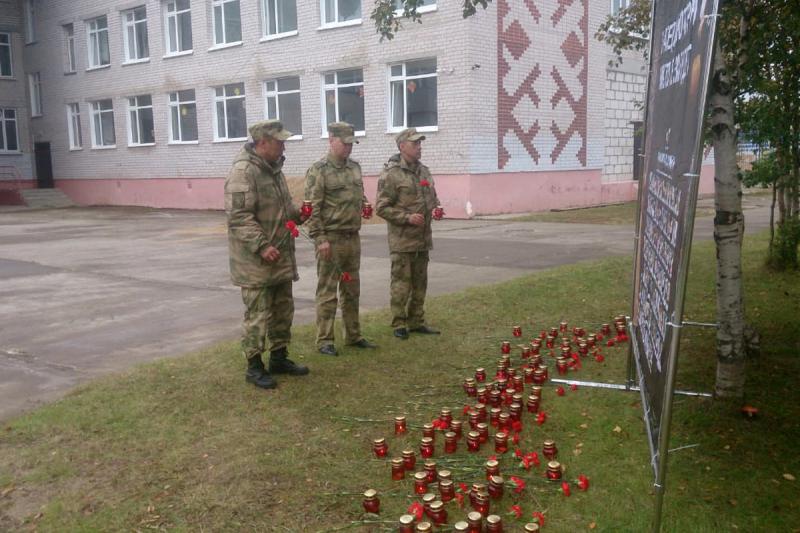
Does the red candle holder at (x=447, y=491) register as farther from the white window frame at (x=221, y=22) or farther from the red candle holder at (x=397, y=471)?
the white window frame at (x=221, y=22)

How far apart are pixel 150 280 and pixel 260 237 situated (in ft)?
21.9

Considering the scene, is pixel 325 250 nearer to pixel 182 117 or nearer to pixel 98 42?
pixel 182 117

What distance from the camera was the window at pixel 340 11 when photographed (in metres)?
22.8

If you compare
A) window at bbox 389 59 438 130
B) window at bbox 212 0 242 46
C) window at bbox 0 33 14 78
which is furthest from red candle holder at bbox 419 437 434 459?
window at bbox 0 33 14 78

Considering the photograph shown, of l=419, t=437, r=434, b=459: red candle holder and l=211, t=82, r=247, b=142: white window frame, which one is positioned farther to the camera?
l=211, t=82, r=247, b=142: white window frame

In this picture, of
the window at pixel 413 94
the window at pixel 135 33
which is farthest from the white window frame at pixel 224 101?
the window at pixel 413 94

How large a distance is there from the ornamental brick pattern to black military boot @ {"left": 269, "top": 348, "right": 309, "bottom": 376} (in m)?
15.8

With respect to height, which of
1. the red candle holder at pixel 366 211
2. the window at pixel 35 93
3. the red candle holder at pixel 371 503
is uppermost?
the window at pixel 35 93

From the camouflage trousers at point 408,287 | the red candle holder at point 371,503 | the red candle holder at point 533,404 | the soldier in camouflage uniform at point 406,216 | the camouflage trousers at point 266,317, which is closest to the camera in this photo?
the red candle holder at point 371,503

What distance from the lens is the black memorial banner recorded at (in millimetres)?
2852

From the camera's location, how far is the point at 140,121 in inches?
1216

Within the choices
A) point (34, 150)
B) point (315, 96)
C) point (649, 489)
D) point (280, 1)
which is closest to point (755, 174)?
point (649, 489)

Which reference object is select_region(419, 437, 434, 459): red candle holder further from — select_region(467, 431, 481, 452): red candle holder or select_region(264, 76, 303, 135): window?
select_region(264, 76, 303, 135): window

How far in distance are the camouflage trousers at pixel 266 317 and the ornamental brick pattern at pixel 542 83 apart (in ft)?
52.0
